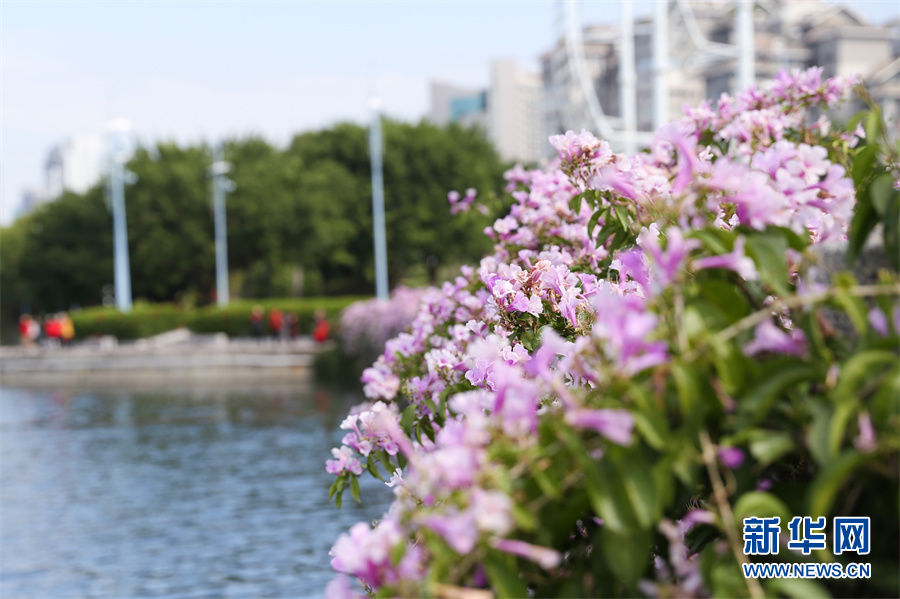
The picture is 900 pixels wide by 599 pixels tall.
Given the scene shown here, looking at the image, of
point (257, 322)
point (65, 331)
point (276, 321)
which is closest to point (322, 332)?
point (276, 321)

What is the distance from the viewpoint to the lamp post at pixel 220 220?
169 feet

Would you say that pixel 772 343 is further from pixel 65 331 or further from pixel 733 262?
pixel 65 331

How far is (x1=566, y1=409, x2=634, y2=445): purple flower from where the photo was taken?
1584mm

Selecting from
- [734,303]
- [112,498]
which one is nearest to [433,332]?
[734,303]

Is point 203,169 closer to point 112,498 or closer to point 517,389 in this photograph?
point 112,498

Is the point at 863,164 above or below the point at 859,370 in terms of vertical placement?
above

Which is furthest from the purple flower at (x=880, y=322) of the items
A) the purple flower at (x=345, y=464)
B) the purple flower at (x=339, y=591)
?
the purple flower at (x=345, y=464)

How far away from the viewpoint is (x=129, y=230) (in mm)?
58156

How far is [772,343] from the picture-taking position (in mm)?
1725

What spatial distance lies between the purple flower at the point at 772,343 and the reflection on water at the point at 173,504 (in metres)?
6.96

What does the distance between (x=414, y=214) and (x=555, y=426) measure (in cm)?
5934

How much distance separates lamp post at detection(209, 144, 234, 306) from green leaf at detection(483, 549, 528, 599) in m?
48.4

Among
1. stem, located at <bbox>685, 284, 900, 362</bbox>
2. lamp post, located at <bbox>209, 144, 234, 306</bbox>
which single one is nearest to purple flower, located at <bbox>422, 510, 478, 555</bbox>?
stem, located at <bbox>685, 284, 900, 362</bbox>

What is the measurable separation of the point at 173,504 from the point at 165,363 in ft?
79.9
